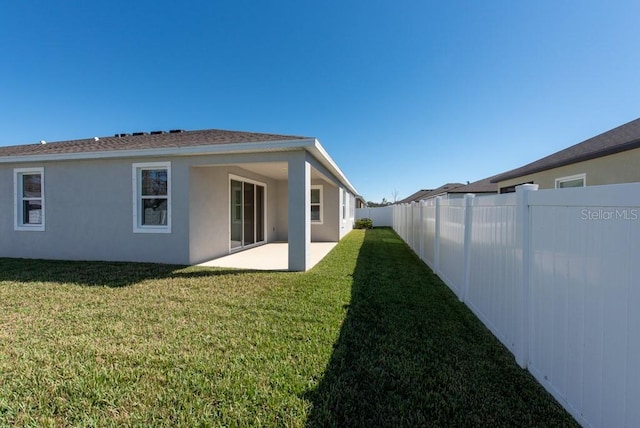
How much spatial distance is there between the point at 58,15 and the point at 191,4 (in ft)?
13.3

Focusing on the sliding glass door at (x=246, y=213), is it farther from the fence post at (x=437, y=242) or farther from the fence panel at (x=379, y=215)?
the fence panel at (x=379, y=215)

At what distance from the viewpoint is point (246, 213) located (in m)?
10.6

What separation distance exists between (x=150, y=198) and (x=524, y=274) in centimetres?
849

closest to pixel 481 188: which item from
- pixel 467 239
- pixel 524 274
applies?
pixel 467 239

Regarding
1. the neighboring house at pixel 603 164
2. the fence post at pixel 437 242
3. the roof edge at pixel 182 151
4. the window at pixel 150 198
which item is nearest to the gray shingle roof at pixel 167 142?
the roof edge at pixel 182 151

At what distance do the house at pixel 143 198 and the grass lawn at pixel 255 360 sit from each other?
2.36 metres

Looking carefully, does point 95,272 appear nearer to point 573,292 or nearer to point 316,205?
point 573,292

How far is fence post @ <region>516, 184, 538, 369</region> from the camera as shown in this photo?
2.62m

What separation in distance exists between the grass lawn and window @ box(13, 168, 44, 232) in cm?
424

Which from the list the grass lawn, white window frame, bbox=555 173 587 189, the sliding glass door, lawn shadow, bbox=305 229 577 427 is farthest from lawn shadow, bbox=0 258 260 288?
white window frame, bbox=555 173 587 189

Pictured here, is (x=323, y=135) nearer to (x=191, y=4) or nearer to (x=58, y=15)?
(x=191, y=4)

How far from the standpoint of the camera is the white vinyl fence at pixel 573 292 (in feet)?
5.11

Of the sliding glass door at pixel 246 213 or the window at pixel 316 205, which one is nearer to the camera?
Answer: the sliding glass door at pixel 246 213

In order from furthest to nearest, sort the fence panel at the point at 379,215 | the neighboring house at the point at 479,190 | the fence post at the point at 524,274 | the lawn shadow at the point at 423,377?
the fence panel at the point at 379,215 < the neighboring house at the point at 479,190 < the fence post at the point at 524,274 < the lawn shadow at the point at 423,377
